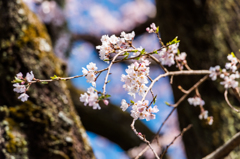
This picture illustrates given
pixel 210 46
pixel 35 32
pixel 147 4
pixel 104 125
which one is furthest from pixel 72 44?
pixel 147 4

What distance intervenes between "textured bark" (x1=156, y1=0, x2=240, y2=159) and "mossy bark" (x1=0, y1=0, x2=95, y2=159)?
0.78 m

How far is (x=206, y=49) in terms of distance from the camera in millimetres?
1605

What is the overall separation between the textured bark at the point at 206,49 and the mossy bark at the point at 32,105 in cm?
78

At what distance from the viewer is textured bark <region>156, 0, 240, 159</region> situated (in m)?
1.46

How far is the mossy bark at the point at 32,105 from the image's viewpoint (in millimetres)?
1182

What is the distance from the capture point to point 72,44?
3.52 m

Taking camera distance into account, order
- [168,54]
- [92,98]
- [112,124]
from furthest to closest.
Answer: [112,124] < [168,54] < [92,98]

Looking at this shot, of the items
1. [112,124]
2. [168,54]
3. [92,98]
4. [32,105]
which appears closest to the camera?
[92,98]

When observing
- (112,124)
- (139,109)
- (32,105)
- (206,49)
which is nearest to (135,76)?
(139,109)

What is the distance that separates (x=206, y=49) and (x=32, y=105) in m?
1.27

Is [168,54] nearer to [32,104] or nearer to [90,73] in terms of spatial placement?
[90,73]

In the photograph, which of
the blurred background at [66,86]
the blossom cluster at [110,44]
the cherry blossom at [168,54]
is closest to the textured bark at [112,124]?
the blurred background at [66,86]

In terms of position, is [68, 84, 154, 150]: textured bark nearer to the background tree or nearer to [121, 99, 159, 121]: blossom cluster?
the background tree

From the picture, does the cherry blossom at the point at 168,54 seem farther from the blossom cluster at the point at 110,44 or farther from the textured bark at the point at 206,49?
the textured bark at the point at 206,49
